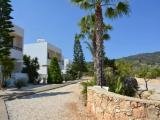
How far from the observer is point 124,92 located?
17.0 metres

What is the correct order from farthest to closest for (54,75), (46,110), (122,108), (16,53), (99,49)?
(54,75), (16,53), (99,49), (46,110), (122,108)

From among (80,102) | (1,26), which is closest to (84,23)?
(80,102)

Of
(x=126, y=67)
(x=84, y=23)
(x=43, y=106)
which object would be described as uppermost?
(x=84, y=23)

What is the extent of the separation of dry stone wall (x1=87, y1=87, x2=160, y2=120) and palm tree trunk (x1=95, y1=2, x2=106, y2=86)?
14.3ft

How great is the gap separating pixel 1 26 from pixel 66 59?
62.1 m

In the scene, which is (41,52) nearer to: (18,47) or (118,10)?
(18,47)

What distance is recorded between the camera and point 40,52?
5834cm

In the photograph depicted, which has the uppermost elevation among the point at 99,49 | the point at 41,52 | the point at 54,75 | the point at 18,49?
the point at 41,52

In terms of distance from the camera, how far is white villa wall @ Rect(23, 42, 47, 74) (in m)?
58.1

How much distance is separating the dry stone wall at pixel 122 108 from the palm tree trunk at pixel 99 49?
4.36m

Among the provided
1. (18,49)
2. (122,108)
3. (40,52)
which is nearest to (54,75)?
(18,49)

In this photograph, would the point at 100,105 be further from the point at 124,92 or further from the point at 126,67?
the point at 126,67

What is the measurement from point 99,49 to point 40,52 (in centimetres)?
4074

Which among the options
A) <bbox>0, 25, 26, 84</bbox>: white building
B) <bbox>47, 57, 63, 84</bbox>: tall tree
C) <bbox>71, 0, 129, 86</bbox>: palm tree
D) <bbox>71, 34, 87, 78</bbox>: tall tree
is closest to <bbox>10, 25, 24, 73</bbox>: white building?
<bbox>0, 25, 26, 84</bbox>: white building
